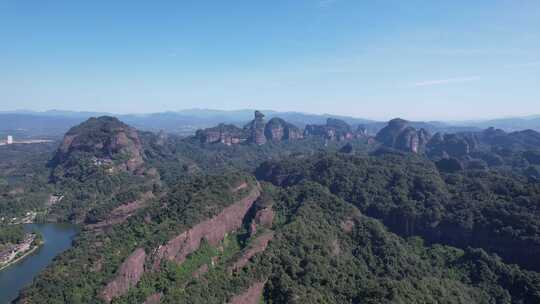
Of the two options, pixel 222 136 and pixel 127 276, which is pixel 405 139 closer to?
pixel 222 136

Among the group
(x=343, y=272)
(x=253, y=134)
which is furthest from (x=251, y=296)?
(x=253, y=134)

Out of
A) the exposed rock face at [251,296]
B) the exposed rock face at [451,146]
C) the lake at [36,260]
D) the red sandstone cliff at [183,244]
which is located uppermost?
the exposed rock face at [451,146]

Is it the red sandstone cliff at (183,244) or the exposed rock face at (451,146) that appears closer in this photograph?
the red sandstone cliff at (183,244)

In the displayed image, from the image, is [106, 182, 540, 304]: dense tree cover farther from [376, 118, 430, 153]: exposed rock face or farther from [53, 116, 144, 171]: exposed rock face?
[376, 118, 430, 153]: exposed rock face

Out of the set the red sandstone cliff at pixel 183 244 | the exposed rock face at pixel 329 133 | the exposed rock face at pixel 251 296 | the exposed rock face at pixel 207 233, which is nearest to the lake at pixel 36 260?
the red sandstone cliff at pixel 183 244

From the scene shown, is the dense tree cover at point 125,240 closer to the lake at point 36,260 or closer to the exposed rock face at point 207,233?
the exposed rock face at point 207,233

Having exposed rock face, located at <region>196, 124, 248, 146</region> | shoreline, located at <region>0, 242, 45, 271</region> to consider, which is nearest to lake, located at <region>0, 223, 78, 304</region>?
shoreline, located at <region>0, 242, 45, 271</region>

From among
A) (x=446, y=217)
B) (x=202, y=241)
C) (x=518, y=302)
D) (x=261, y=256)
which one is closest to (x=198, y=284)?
(x=261, y=256)

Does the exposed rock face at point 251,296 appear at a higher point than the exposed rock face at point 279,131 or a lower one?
lower
